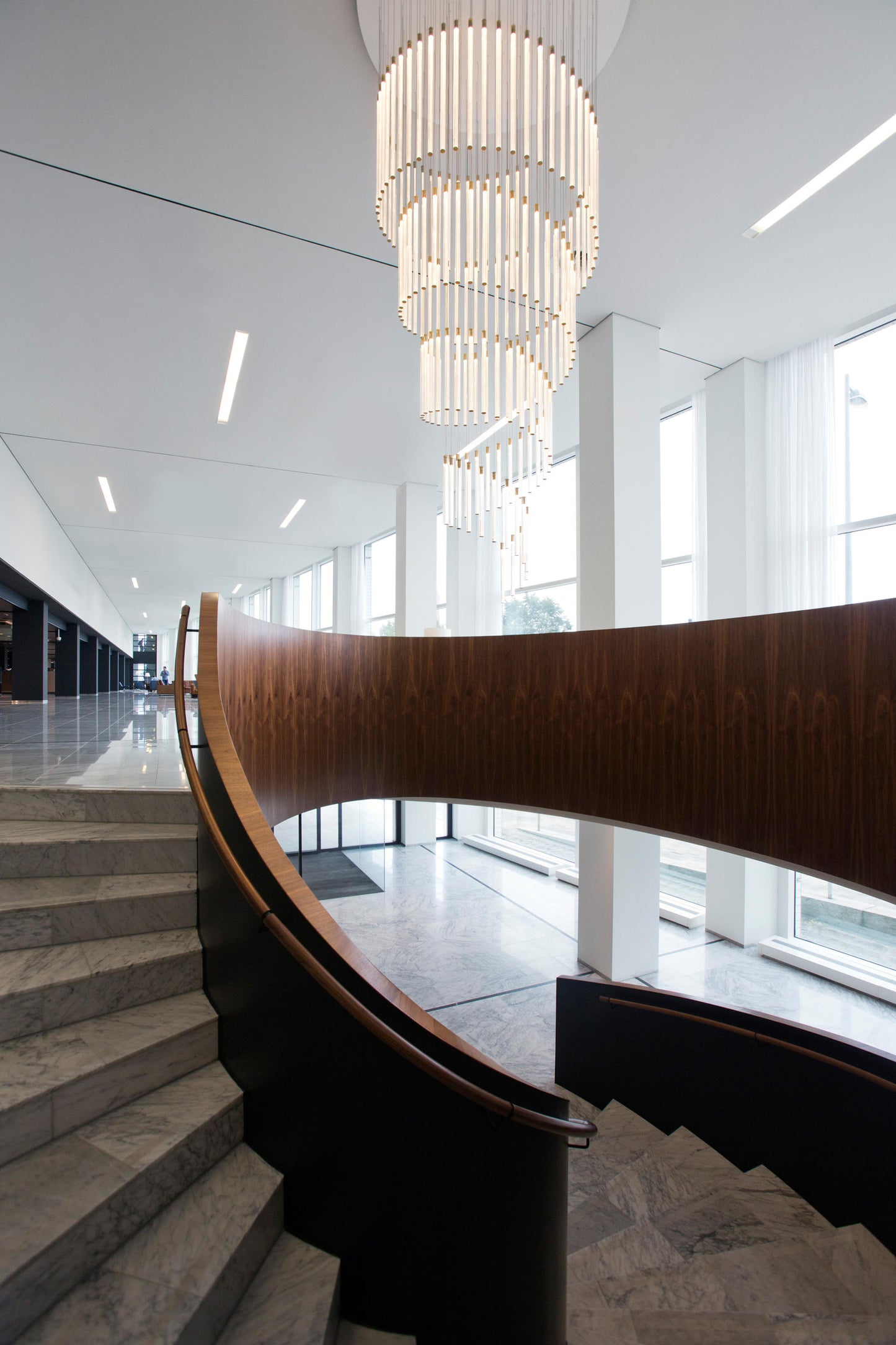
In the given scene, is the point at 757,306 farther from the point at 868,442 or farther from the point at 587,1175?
the point at 587,1175

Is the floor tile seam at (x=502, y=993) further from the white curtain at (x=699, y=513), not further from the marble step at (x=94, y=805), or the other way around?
the white curtain at (x=699, y=513)

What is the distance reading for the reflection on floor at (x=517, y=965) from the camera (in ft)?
17.4

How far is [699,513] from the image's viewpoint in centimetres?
694

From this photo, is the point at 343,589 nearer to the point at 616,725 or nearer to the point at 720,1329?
the point at 616,725

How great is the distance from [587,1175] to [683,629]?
11.2ft

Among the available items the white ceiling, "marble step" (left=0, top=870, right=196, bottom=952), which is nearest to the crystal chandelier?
the white ceiling

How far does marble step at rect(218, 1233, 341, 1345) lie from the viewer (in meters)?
1.87

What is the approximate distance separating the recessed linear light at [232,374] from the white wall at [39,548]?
3.20 m

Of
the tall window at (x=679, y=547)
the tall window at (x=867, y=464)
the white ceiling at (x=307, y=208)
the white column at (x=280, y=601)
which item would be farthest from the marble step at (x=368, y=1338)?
the white column at (x=280, y=601)

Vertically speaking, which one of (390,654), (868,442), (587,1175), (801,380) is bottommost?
(587,1175)

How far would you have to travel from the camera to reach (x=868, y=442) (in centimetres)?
568

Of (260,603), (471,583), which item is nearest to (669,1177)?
(471,583)

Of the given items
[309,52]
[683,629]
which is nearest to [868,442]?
[683,629]

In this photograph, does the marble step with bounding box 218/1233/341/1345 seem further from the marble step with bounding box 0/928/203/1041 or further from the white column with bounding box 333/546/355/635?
the white column with bounding box 333/546/355/635
